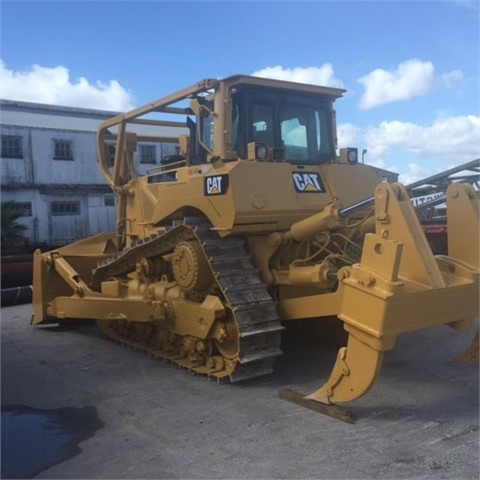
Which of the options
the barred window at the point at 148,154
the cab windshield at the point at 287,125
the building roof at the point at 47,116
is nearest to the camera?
the cab windshield at the point at 287,125

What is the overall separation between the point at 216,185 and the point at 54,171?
66.9 ft

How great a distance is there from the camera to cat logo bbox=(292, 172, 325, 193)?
558 centimetres

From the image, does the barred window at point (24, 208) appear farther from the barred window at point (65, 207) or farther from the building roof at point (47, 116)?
the building roof at point (47, 116)

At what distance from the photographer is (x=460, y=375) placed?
5234 mm

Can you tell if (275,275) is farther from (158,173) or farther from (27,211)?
(27,211)

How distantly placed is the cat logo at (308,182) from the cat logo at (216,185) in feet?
2.53

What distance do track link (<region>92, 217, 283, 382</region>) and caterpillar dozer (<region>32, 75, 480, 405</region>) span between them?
0.04ft

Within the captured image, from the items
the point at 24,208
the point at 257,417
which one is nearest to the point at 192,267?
the point at 257,417

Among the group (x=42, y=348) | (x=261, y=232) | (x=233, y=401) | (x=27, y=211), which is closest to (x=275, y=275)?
(x=261, y=232)

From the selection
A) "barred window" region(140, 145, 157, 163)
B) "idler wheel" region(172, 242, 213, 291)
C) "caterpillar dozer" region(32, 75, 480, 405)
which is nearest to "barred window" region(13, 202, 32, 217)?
"barred window" region(140, 145, 157, 163)

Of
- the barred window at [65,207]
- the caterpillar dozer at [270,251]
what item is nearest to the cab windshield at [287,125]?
the caterpillar dozer at [270,251]

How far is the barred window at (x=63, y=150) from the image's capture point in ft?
79.2

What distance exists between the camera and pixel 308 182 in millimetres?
5695

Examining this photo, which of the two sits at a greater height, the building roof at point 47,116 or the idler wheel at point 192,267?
the building roof at point 47,116
